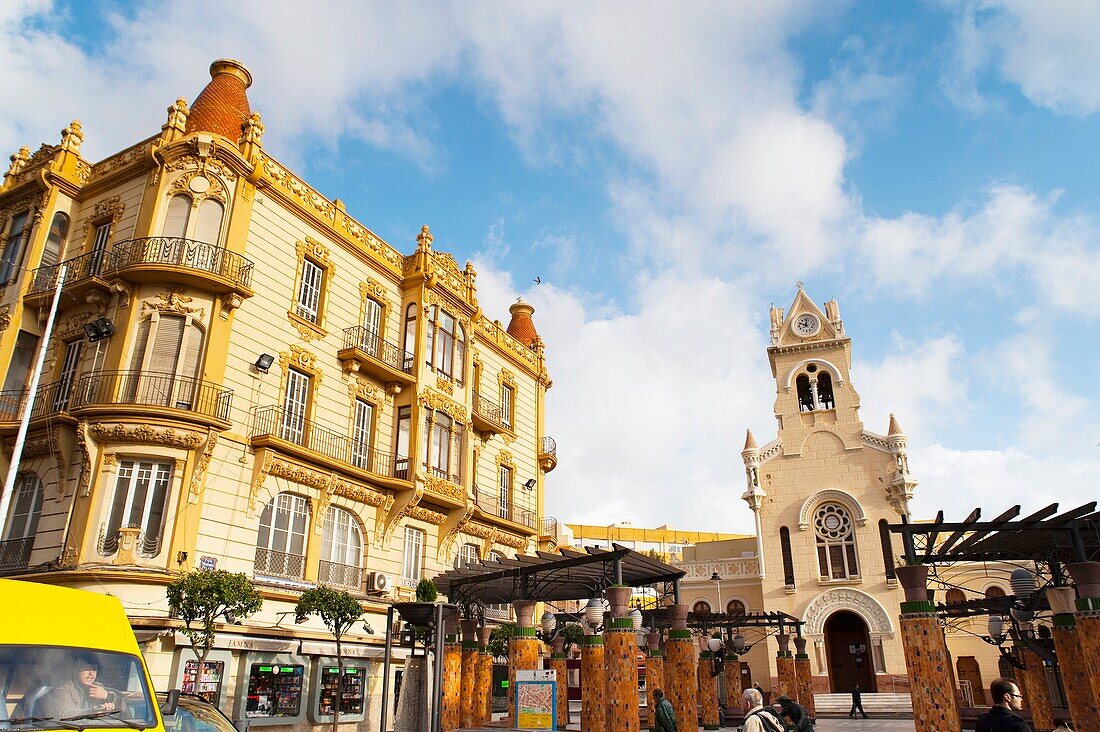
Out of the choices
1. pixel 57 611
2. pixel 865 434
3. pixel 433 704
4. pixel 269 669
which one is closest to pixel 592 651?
pixel 433 704

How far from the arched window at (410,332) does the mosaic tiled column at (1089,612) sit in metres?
20.5

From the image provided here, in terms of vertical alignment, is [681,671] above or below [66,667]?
below

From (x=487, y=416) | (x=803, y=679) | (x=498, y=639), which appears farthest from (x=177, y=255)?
(x=803, y=679)

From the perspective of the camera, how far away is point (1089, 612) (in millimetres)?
13719

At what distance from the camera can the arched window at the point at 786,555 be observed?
124 ft

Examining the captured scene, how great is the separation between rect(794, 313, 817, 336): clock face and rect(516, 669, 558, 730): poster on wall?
2998cm

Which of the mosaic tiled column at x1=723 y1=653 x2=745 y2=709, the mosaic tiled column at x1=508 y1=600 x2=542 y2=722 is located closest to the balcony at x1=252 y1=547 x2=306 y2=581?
the mosaic tiled column at x1=508 y1=600 x2=542 y2=722

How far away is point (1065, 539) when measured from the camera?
15133 millimetres

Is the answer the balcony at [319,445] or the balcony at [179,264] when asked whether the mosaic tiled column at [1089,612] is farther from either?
the balcony at [179,264]

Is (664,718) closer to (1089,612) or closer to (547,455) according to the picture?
(1089,612)

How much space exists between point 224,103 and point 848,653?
3649cm

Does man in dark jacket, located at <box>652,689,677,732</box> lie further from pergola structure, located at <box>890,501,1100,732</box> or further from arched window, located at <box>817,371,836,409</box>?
arched window, located at <box>817,371,836,409</box>

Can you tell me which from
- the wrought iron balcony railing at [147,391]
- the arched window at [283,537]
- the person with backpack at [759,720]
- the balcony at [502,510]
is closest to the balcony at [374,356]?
the arched window at [283,537]

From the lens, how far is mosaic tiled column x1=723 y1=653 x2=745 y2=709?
98.0 ft
